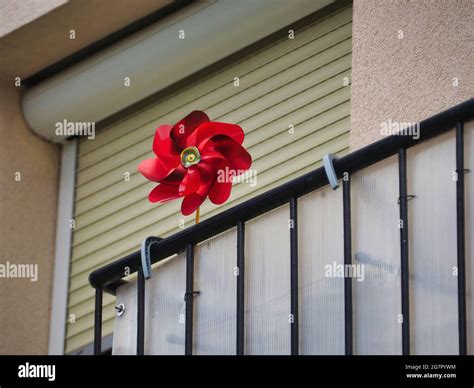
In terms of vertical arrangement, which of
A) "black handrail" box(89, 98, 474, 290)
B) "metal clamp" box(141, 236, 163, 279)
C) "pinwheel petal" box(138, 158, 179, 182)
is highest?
"pinwheel petal" box(138, 158, 179, 182)

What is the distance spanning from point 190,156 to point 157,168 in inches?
8.0

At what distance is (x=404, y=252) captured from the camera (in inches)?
166

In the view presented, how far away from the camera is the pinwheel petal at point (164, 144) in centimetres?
534

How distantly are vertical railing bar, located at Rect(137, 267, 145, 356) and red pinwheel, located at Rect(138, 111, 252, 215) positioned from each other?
623 millimetres

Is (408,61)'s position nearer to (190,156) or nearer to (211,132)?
(211,132)

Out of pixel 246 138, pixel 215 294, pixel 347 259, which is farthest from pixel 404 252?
pixel 246 138

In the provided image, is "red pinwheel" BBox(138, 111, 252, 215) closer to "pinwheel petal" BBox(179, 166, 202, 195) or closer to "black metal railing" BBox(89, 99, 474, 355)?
"pinwheel petal" BBox(179, 166, 202, 195)

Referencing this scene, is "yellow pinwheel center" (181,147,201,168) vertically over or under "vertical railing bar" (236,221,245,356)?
over

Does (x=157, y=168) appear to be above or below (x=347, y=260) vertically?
above

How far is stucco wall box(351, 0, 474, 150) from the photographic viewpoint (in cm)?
496

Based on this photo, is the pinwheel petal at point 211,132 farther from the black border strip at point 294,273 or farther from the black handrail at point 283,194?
the black border strip at point 294,273

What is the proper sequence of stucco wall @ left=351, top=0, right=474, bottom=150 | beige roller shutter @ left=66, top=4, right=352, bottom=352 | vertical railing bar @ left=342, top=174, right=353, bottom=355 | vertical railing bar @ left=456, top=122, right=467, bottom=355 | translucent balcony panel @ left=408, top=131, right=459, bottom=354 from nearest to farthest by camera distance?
1. vertical railing bar @ left=456, top=122, right=467, bottom=355
2. translucent balcony panel @ left=408, top=131, right=459, bottom=354
3. vertical railing bar @ left=342, top=174, right=353, bottom=355
4. stucco wall @ left=351, top=0, right=474, bottom=150
5. beige roller shutter @ left=66, top=4, right=352, bottom=352

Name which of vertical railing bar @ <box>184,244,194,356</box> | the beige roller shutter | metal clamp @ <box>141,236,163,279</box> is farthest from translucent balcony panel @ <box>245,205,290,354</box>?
the beige roller shutter

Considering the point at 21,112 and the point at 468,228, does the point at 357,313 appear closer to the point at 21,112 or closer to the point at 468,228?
the point at 468,228
